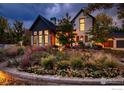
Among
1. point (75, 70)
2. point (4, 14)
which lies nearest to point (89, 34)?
point (75, 70)

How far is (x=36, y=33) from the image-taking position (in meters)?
4.41

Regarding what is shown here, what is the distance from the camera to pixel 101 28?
4.33 metres

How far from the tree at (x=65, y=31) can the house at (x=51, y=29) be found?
6cm

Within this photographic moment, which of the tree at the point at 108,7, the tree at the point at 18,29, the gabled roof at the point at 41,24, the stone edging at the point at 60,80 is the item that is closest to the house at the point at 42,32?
the gabled roof at the point at 41,24

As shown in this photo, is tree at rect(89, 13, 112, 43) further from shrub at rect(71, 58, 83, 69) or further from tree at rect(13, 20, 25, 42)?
tree at rect(13, 20, 25, 42)

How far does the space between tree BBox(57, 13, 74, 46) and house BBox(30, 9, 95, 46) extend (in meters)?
0.06

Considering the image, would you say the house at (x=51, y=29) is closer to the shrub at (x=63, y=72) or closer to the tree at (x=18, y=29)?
the tree at (x=18, y=29)

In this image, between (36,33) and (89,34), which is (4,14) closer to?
(36,33)

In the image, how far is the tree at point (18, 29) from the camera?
14.2ft

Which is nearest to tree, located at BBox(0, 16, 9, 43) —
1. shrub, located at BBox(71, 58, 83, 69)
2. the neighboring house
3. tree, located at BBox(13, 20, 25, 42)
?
tree, located at BBox(13, 20, 25, 42)

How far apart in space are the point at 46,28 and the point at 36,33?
15 centimetres

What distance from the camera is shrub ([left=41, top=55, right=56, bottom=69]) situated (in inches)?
170

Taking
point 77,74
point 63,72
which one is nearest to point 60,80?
point 63,72
